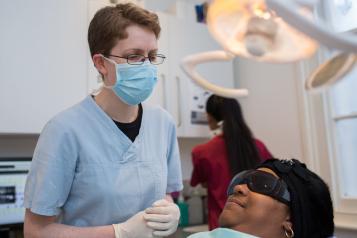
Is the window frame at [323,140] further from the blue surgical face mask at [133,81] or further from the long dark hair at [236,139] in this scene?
the blue surgical face mask at [133,81]

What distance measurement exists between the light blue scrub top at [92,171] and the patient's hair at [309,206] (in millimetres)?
422

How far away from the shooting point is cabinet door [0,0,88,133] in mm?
1861

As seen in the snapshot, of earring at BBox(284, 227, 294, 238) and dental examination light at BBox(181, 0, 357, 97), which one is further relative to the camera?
earring at BBox(284, 227, 294, 238)

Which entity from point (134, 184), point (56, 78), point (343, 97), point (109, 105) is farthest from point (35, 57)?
point (343, 97)

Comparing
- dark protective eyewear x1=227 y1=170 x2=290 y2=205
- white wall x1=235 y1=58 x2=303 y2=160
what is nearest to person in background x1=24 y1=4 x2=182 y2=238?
dark protective eyewear x1=227 y1=170 x2=290 y2=205

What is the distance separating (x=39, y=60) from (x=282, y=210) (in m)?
1.43

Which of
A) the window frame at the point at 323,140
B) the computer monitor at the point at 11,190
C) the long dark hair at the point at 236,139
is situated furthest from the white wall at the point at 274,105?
the computer monitor at the point at 11,190

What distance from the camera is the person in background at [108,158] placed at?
1068 mm

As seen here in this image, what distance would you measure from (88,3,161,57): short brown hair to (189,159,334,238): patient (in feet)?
2.02

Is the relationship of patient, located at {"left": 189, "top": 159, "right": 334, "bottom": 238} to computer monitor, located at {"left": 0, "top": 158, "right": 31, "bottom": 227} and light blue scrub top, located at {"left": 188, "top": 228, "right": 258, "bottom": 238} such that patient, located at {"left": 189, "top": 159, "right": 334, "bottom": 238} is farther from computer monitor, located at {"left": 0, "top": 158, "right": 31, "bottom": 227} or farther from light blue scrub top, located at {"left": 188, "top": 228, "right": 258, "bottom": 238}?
computer monitor, located at {"left": 0, "top": 158, "right": 31, "bottom": 227}

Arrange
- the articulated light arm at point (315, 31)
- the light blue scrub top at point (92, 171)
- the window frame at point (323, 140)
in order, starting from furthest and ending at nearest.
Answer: the window frame at point (323, 140), the light blue scrub top at point (92, 171), the articulated light arm at point (315, 31)

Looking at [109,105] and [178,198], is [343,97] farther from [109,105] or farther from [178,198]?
[109,105]

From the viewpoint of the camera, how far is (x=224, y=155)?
2.09 meters

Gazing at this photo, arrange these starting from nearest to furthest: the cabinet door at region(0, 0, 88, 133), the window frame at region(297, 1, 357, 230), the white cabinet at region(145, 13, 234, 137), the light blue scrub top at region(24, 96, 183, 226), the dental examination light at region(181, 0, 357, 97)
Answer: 1. the dental examination light at region(181, 0, 357, 97)
2. the light blue scrub top at region(24, 96, 183, 226)
3. the cabinet door at region(0, 0, 88, 133)
4. the window frame at region(297, 1, 357, 230)
5. the white cabinet at region(145, 13, 234, 137)
